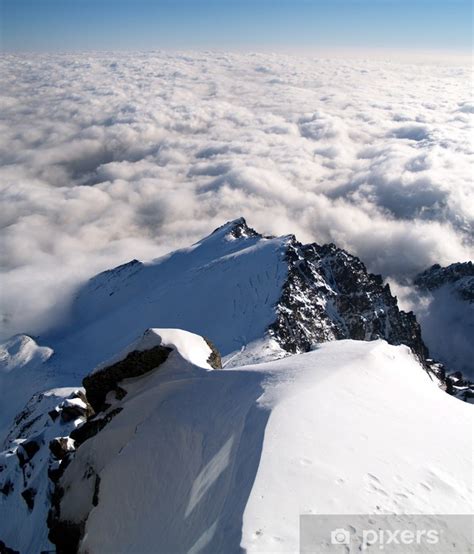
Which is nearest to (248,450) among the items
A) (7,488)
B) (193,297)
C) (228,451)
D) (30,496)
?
(228,451)

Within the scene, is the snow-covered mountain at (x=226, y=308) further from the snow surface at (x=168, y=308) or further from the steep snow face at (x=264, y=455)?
the steep snow face at (x=264, y=455)

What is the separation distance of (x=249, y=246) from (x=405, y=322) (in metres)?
57.6

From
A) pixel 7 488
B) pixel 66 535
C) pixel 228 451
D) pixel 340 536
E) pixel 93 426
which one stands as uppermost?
pixel 340 536

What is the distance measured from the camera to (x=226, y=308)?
10581 centimetres

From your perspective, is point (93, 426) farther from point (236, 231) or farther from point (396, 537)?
point (236, 231)

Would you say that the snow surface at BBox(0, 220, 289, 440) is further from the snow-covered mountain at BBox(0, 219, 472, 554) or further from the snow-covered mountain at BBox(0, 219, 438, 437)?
the snow-covered mountain at BBox(0, 219, 472, 554)

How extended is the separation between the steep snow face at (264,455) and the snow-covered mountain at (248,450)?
6 centimetres

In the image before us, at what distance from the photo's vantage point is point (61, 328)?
422ft

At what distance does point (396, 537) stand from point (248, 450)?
204 inches

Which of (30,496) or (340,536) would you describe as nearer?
(340,536)

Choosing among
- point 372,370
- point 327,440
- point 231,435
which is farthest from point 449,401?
point 231,435

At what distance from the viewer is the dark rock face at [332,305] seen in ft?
339

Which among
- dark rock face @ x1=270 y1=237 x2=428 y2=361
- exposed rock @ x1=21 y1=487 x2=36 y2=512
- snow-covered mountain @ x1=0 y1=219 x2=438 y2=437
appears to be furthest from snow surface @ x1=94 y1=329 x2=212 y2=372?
dark rock face @ x1=270 y1=237 x2=428 y2=361

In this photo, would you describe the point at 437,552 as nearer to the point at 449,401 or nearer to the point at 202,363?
the point at 449,401
